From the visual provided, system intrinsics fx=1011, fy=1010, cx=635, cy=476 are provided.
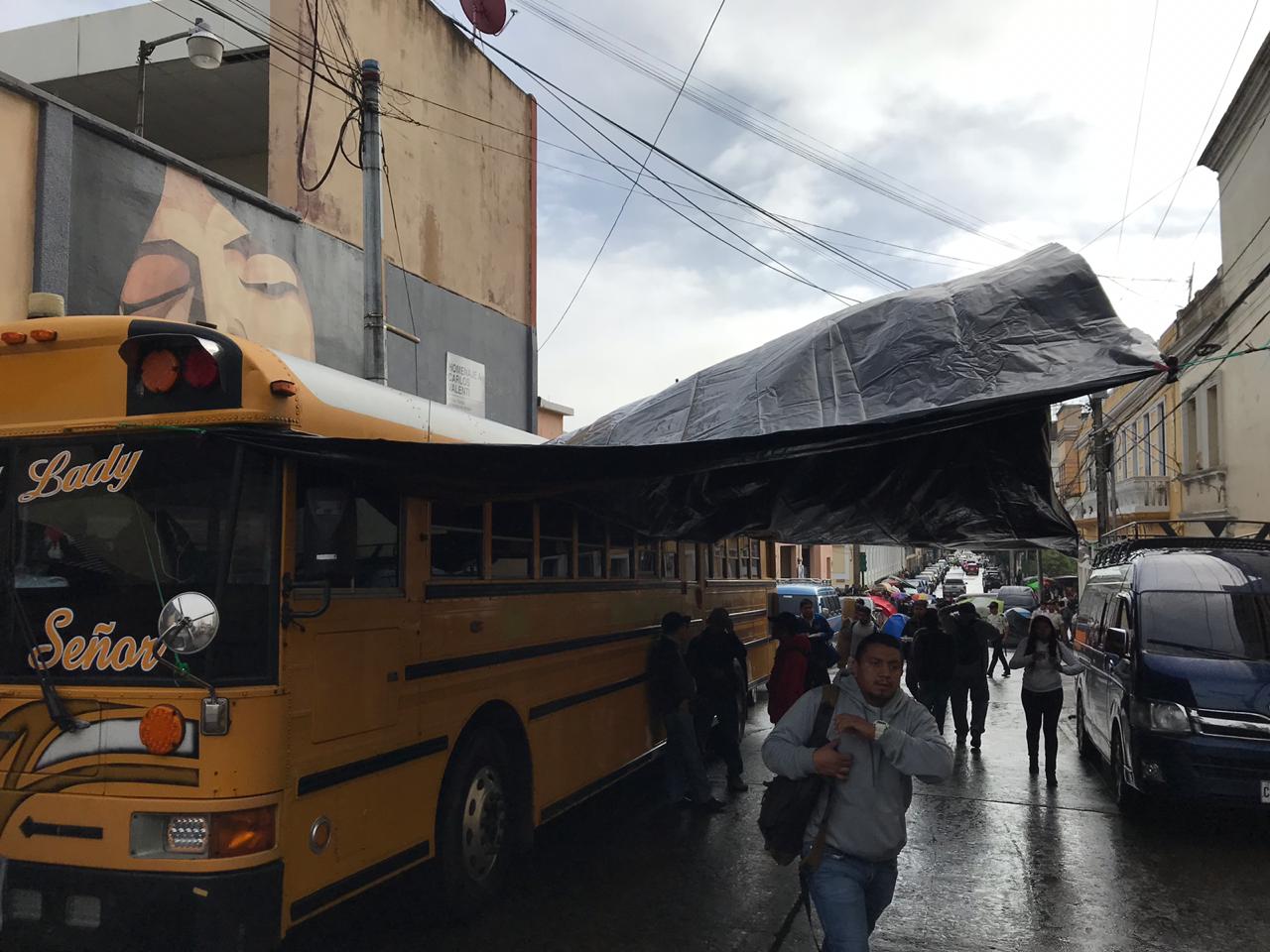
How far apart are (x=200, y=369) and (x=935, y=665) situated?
8.49m

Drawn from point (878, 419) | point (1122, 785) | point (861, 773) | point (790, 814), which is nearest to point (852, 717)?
point (861, 773)

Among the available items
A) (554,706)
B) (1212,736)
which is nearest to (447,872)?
(554,706)

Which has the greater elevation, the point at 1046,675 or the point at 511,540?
the point at 511,540

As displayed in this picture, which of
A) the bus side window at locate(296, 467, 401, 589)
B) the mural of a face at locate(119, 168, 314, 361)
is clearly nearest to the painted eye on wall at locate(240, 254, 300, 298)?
the mural of a face at locate(119, 168, 314, 361)

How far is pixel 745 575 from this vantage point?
13180 millimetres

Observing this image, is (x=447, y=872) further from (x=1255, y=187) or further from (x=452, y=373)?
(x=1255, y=187)

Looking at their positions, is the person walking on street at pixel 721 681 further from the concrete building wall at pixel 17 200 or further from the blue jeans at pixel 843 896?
the concrete building wall at pixel 17 200

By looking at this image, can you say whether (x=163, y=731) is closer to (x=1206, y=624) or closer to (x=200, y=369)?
(x=200, y=369)

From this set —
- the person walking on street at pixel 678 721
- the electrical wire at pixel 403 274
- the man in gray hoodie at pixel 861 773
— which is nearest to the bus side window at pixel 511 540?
the person walking on street at pixel 678 721

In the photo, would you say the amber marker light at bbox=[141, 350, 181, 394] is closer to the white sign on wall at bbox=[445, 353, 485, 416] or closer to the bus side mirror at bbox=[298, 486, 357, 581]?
the bus side mirror at bbox=[298, 486, 357, 581]

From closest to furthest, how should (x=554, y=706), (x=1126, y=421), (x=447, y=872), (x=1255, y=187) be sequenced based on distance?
(x=447, y=872), (x=554, y=706), (x=1255, y=187), (x=1126, y=421)

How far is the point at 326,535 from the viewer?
4180 mm

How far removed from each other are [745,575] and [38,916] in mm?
10035

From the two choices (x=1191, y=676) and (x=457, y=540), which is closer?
(x=457, y=540)
